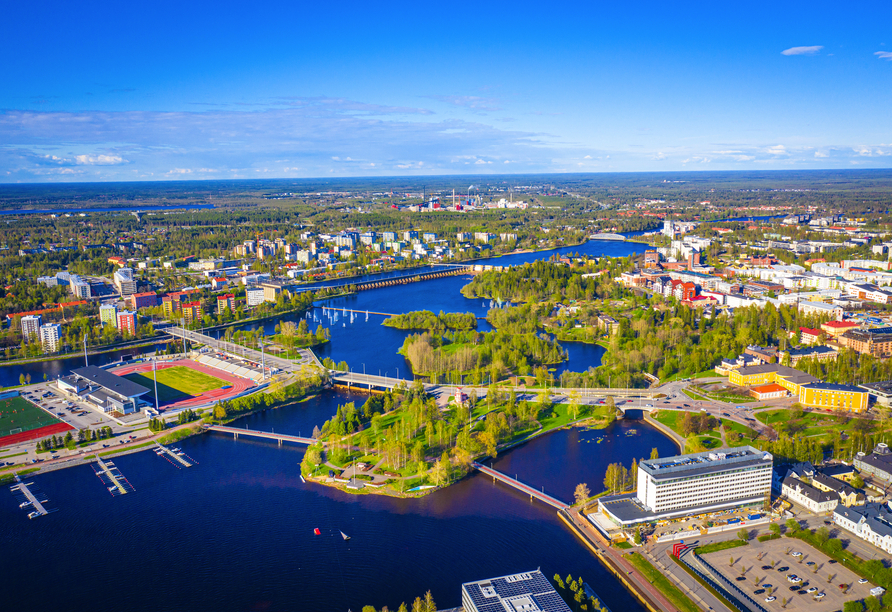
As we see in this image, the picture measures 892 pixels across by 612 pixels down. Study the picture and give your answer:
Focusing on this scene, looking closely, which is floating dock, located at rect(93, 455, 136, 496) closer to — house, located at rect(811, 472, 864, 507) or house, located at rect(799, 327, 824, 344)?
house, located at rect(811, 472, 864, 507)

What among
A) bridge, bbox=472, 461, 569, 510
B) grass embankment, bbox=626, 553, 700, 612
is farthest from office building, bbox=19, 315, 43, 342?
grass embankment, bbox=626, 553, 700, 612

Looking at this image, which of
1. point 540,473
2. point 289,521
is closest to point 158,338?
point 289,521

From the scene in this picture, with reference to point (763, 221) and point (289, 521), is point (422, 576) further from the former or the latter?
point (763, 221)

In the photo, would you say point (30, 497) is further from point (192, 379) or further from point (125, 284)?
point (125, 284)

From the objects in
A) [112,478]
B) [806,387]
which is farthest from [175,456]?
[806,387]

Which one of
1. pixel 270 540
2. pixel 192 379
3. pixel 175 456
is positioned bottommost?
pixel 270 540

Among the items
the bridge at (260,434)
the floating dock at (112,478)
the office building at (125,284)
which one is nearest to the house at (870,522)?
the bridge at (260,434)

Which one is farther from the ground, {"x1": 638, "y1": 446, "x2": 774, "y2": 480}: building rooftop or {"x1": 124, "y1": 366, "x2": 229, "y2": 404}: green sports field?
{"x1": 638, "y1": 446, "x2": 774, "y2": 480}: building rooftop
